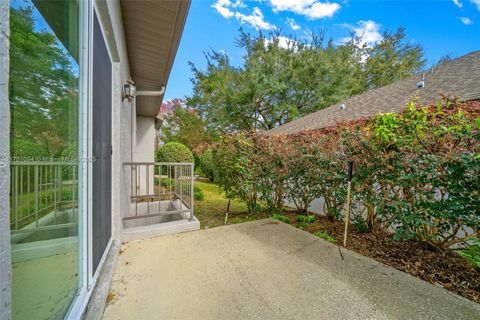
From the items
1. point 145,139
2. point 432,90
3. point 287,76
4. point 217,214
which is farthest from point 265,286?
point 287,76

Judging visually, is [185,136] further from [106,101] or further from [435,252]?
[435,252]

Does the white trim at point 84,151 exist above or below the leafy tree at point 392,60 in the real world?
below

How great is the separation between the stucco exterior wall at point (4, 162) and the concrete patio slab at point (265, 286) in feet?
4.30

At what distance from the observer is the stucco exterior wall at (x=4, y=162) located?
2.20ft

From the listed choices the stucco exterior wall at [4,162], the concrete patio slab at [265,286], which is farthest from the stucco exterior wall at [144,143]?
the stucco exterior wall at [4,162]

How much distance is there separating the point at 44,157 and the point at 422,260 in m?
4.04

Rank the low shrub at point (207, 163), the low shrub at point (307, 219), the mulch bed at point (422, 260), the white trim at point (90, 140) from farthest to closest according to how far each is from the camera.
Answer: the low shrub at point (207, 163) < the low shrub at point (307, 219) < the mulch bed at point (422, 260) < the white trim at point (90, 140)

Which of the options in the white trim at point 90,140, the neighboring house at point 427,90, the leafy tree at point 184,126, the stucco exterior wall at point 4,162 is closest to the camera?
the stucco exterior wall at point 4,162

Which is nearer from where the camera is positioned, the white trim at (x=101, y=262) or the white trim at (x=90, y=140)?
the white trim at (x=90, y=140)

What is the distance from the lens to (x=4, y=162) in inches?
27.3

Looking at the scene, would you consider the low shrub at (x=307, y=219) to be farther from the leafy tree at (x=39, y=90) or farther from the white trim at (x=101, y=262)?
the leafy tree at (x=39, y=90)

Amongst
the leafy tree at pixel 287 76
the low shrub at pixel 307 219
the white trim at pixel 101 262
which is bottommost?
the low shrub at pixel 307 219

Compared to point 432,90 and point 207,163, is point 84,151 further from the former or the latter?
point 207,163

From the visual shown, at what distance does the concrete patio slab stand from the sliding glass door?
781 millimetres
